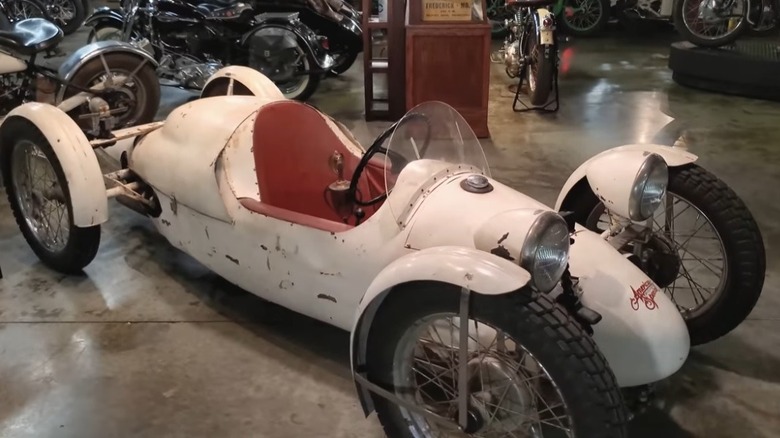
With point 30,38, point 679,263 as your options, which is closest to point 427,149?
point 679,263

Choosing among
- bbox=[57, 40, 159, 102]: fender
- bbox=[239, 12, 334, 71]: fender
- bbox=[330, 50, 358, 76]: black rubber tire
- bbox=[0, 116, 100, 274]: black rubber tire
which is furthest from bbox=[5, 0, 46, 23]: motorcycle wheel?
bbox=[0, 116, 100, 274]: black rubber tire

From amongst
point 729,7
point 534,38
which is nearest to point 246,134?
point 534,38

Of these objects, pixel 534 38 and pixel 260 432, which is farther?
pixel 534 38

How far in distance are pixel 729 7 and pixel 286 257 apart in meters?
6.05

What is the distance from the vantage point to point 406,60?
544 cm

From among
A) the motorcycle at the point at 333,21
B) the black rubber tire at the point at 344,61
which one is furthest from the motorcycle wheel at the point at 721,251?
the black rubber tire at the point at 344,61

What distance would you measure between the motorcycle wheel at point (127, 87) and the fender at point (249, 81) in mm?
1225

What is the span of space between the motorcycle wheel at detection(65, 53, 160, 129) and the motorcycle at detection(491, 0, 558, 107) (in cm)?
305

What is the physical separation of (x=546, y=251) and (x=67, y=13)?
9.68m

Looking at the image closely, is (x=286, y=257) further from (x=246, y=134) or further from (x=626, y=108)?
(x=626, y=108)

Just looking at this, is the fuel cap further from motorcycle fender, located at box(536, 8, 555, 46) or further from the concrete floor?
motorcycle fender, located at box(536, 8, 555, 46)

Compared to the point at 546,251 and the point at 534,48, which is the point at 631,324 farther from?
the point at 534,48

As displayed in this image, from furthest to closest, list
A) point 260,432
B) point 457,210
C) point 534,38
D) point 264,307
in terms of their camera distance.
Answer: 1. point 534,38
2. point 264,307
3. point 260,432
4. point 457,210

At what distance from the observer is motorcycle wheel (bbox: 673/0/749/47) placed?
6.86 metres
